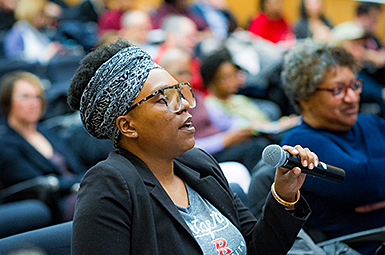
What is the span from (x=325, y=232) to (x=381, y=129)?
1.82 feet

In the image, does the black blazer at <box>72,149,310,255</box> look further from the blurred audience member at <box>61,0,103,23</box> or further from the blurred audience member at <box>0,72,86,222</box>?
the blurred audience member at <box>61,0,103,23</box>

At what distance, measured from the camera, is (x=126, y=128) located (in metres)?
1.11

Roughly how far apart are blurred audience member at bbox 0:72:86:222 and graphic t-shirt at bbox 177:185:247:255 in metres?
1.20

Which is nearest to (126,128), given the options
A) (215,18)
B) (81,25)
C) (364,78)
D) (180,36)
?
(180,36)

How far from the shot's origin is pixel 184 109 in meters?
1.14

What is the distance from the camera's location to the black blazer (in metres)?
0.95

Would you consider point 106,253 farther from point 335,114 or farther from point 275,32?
point 275,32

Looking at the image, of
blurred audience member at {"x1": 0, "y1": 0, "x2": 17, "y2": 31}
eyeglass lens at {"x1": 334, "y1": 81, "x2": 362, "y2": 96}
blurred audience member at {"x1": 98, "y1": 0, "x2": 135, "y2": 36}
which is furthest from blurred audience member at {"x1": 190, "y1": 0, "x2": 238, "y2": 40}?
eyeglass lens at {"x1": 334, "y1": 81, "x2": 362, "y2": 96}

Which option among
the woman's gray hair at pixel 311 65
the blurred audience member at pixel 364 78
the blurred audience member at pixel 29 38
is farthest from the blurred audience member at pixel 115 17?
the woman's gray hair at pixel 311 65

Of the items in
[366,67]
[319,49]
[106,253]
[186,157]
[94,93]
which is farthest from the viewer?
[366,67]

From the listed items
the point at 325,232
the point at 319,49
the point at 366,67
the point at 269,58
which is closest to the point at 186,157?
the point at 325,232

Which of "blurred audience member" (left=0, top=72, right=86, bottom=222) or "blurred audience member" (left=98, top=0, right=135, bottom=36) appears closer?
"blurred audience member" (left=0, top=72, right=86, bottom=222)

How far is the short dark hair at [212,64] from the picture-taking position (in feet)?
10.3

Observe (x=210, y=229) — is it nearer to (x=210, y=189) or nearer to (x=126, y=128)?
(x=210, y=189)
